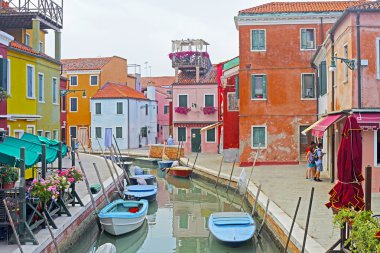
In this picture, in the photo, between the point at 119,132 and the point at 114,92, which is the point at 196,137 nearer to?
the point at 119,132

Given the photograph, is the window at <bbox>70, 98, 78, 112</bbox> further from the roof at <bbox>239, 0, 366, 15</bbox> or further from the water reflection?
the roof at <bbox>239, 0, 366, 15</bbox>

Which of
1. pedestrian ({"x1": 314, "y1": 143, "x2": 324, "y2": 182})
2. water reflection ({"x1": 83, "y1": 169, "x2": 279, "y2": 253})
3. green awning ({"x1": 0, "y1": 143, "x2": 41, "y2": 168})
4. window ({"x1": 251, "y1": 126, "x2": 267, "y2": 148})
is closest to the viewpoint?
green awning ({"x1": 0, "y1": 143, "x2": 41, "y2": 168})

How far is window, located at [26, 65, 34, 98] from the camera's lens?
2177 cm

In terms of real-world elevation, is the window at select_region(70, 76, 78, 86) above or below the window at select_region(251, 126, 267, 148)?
above

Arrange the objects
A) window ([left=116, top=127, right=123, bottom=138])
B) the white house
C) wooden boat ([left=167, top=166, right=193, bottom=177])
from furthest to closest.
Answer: window ([left=116, top=127, right=123, bottom=138]) → the white house → wooden boat ([left=167, top=166, right=193, bottom=177])

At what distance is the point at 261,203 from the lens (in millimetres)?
15844

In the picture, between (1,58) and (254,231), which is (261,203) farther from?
(1,58)

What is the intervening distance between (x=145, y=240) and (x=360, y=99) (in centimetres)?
803

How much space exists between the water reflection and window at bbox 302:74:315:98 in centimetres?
711

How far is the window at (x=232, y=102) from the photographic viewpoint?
96.9ft

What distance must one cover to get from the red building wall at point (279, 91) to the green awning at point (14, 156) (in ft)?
51.7

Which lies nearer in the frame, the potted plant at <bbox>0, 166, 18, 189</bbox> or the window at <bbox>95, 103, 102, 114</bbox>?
the potted plant at <bbox>0, 166, 18, 189</bbox>

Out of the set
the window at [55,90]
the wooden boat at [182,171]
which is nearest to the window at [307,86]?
the wooden boat at [182,171]

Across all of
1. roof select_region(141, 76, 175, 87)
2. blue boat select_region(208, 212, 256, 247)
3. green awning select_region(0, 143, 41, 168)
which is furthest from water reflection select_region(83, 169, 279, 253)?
roof select_region(141, 76, 175, 87)
